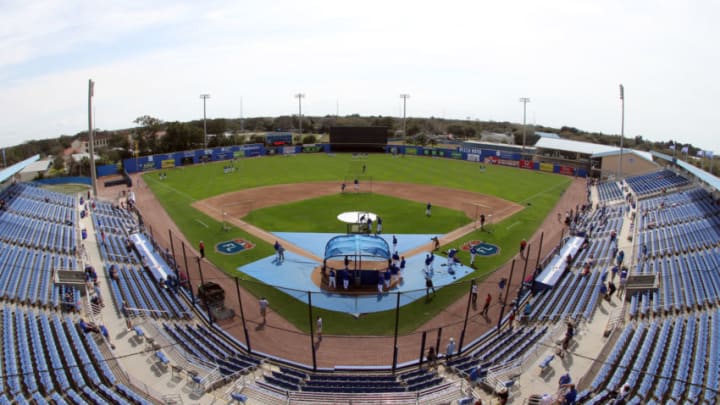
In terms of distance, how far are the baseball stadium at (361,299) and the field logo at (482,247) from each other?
9.0 inches

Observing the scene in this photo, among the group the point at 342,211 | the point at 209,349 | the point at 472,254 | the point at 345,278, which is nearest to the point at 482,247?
the point at 472,254

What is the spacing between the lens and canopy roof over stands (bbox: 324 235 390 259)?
23203 mm

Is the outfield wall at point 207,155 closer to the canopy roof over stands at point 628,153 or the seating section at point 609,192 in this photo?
Result: the canopy roof over stands at point 628,153

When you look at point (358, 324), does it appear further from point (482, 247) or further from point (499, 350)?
point (482, 247)

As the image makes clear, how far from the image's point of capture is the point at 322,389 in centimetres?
1412

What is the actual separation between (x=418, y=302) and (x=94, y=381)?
14111 millimetres

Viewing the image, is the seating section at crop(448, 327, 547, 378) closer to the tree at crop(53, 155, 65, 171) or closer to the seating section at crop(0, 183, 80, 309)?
the seating section at crop(0, 183, 80, 309)

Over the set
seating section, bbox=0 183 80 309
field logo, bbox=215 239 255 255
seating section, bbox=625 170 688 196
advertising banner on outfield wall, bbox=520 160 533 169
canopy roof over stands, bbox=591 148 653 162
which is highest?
canopy roof over stands, bbox=591 148 653 162

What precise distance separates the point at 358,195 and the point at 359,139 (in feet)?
121

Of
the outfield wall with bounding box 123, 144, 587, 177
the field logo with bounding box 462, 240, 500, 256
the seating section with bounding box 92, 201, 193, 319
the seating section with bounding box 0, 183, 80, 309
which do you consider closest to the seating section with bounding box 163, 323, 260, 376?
the seating section with bounding box 92, 201, 193, 319

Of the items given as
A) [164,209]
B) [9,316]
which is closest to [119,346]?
[9,316]

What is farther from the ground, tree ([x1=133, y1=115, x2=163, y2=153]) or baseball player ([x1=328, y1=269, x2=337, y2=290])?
tree ([x1=133, y1=115, x2=163, y2=153])

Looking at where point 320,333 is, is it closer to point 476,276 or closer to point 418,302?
point 418,302

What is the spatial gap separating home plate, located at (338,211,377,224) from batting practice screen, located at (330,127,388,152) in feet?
145
